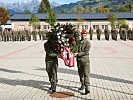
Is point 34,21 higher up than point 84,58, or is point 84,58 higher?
point 34,21

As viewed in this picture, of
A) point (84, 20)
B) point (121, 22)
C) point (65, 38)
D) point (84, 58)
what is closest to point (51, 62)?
point (65, 38)

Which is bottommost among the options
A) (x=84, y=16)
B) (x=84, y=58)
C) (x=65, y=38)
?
(x=84, y=58)

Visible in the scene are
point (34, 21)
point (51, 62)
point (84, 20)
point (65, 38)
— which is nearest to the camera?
point (65, 38)

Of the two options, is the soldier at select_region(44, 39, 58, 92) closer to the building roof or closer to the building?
the building

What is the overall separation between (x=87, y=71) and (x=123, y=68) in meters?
5.27

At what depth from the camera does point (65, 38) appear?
8648mm

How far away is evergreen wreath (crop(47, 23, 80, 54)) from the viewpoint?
28.4 ft

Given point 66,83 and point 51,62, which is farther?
point 66,83

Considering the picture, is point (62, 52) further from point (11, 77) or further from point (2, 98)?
point (11, 77)

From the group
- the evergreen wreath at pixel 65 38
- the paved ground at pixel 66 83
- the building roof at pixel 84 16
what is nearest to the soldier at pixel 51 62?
the evergreen wreath at pixel 65 38

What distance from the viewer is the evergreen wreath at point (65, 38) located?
866 centimetres

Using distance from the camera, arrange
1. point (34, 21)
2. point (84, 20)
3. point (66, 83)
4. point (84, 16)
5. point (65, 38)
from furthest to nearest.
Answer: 1. point (84, 16)
2. point (84, 20)
3. point (34, 21)
4. point (66, 83)
5. point (65, 38)

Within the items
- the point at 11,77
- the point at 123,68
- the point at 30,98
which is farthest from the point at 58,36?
the point at 123,68

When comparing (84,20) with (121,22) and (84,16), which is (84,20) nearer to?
(84,16)
